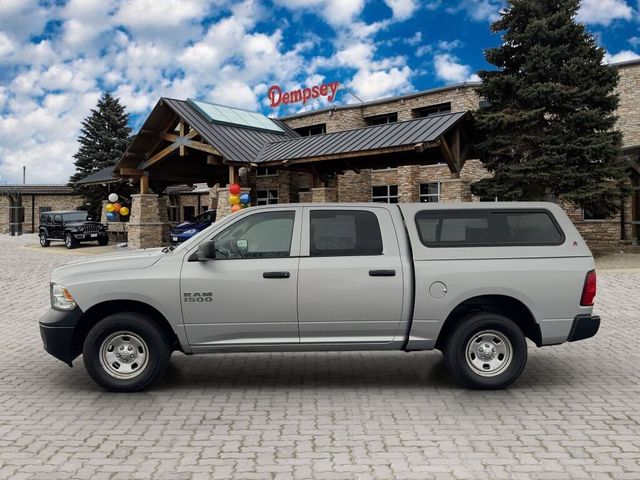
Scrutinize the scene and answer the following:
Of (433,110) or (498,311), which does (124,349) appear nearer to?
(498,311)

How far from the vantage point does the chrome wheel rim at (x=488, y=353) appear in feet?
20.2

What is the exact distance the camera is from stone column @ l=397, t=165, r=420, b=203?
117 ft

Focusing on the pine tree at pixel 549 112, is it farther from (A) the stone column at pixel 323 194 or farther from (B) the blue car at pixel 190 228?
(B) the blue car at pixel 190 228

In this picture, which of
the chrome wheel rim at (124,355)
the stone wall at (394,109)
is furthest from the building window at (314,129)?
the chrome wheel rim at (124,355)

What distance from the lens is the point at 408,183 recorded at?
35562mm

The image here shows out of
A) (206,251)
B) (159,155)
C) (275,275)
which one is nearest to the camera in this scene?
(206,251)

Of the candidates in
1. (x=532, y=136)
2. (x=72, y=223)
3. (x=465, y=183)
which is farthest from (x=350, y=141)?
(x=72, y=223)

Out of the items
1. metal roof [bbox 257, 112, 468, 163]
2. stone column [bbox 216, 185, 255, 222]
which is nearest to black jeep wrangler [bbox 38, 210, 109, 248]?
stone column [bbox 216, 185, 255, 222]

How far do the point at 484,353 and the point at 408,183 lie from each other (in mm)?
29893

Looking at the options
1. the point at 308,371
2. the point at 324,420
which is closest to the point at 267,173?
the point at 308,371

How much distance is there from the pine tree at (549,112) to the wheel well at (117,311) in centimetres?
1670

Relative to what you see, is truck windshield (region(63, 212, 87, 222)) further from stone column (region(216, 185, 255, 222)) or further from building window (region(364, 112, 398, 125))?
building window (region(364, 112, 398, 125))

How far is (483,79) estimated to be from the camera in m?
22.1

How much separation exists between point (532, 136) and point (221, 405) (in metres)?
18.0
